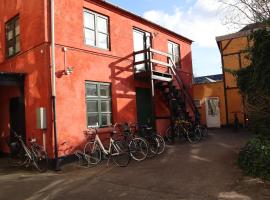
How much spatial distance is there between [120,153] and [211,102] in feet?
45.0

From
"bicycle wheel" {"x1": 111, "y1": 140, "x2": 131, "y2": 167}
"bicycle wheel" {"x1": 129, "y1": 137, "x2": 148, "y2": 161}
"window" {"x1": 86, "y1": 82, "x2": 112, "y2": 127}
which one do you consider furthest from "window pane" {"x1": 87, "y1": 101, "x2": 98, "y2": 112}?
"bicycle wheel" {"x1": 129, "y1": 137, "x2": 148, "y2": 161}

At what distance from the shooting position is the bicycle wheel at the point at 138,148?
10.7 meters

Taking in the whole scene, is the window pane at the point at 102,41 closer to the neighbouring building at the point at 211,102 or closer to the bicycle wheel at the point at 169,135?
the bicycle wheel at the point at 169,135

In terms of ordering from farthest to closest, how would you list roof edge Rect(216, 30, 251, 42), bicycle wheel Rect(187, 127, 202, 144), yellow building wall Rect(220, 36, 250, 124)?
yellow building wall Rect(220, 36, 250, 124) < roof edge Rect(216, 30, 251, 42) < bicycle wheel Rect(187, 127, 202, 144)

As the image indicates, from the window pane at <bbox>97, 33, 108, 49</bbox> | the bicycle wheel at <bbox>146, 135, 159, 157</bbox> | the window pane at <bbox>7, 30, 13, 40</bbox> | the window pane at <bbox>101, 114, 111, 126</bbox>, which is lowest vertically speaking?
the bicycle wheel at <bbox>146, 135, 159, 157</bbox>

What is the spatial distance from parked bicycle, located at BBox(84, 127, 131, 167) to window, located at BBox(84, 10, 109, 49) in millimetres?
3673

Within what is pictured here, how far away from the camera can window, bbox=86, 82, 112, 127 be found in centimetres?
1246

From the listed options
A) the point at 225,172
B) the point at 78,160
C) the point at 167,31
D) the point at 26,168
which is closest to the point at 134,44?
the point at 167,31

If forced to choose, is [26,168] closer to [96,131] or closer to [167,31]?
[96,131]

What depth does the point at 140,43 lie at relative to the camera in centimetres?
1592

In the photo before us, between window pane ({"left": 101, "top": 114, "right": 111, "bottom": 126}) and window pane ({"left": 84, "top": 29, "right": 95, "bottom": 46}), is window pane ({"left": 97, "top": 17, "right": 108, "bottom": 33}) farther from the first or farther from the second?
window pane ({"left": 101, "top": 114, "right": 111, "bottom": 126})

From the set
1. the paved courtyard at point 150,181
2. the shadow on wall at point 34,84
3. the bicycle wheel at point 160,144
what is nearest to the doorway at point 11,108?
the shadow on wall at point 34,84

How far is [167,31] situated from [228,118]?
24.6 feet

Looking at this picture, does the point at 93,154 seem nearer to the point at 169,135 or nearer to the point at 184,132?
the point at 169,135
